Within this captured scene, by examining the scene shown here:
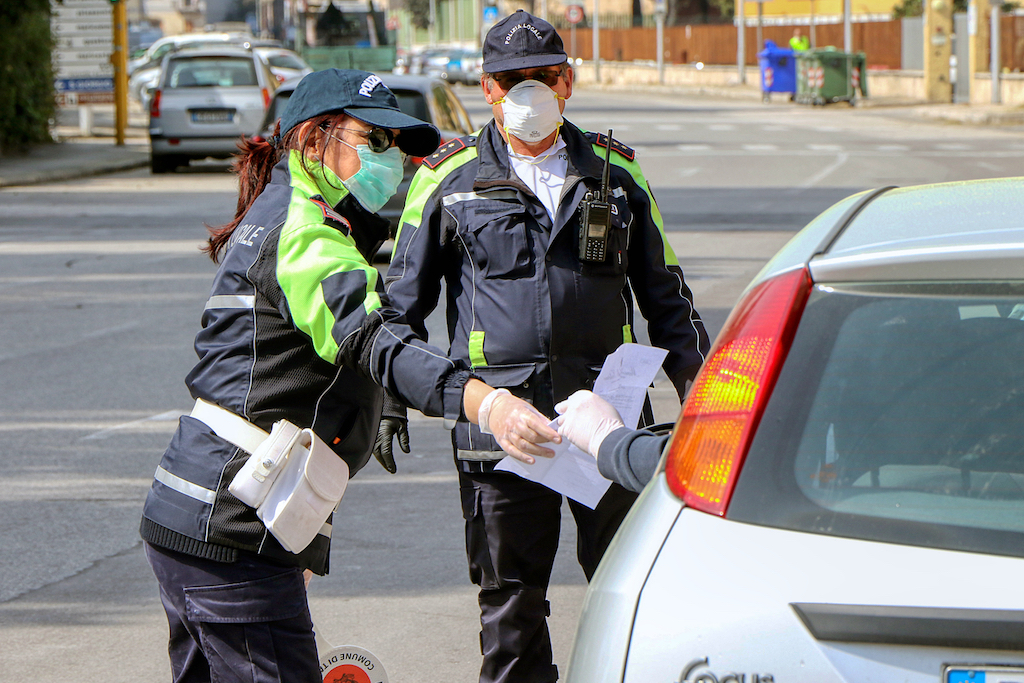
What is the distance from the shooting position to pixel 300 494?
2568mm

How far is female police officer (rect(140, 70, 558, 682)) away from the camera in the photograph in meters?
2.51

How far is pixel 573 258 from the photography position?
3.34 m

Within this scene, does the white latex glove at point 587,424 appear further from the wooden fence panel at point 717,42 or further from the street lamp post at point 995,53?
the wooden fence panel at point 717,42

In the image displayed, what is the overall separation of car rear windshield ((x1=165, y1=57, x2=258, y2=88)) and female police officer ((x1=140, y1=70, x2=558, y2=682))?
729 inches

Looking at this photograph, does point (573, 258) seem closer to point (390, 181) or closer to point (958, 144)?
point (390, 181)

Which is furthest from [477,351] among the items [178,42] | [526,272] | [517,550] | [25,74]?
[178,42]

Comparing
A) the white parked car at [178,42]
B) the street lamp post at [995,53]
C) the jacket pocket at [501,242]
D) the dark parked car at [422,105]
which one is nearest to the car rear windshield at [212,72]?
the dark parked car at [422,105]

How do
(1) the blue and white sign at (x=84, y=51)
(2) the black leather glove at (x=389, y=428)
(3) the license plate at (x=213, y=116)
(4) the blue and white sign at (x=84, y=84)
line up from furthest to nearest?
(4) the blue and white sign at (x=84, y=84), (1) the blue and white sign at (x=84, y=51), (3) the license plate at (x=213, y=116), (2) the black leather glove at (x=389, y=428)

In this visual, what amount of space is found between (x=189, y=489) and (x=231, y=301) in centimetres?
38

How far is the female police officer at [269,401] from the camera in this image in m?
2.51

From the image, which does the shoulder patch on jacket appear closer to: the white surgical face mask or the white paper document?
the white paper document

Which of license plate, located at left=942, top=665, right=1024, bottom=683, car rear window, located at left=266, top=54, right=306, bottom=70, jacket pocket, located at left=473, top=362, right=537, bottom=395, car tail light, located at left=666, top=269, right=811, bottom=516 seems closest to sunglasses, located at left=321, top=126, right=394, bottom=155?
jacket pocket, located at left=473, top=362, right=537, bottom=395

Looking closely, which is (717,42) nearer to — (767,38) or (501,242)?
(767,38)

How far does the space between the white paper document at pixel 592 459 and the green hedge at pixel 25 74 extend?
814 inches
